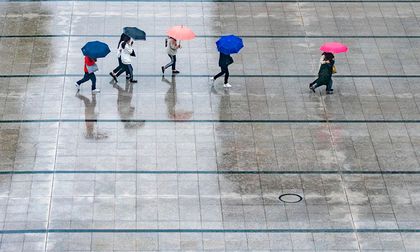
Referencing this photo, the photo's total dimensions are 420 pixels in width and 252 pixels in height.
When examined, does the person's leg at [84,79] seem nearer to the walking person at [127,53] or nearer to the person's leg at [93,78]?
the person's leg at [93,78]

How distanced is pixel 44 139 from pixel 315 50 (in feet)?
26.9

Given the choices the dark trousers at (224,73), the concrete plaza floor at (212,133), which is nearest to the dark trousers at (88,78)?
the concrete plaza floor at (212,133)

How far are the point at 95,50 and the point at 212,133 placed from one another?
11.7 ft

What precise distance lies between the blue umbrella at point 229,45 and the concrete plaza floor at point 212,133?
119 centimetres

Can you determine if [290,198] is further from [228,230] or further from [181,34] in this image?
[181,34]

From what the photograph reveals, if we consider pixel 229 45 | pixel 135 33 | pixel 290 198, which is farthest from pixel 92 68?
A: pixel 290 198

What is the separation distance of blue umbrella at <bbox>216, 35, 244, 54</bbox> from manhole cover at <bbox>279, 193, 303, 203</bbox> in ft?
15.4

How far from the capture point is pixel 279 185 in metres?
24.7

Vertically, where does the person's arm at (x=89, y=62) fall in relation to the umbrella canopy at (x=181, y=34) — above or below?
below

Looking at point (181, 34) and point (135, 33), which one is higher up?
point (135, 33)

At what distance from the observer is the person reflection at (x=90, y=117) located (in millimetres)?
26203

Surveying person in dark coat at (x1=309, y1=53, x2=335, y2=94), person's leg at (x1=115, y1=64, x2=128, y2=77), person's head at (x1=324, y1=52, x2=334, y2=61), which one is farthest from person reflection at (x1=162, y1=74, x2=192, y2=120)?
person's head at (x1=324, y1=52, x2=334, y2=61)

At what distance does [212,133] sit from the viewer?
2644 cm

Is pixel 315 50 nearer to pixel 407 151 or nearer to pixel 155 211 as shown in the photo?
pixel 407 151
